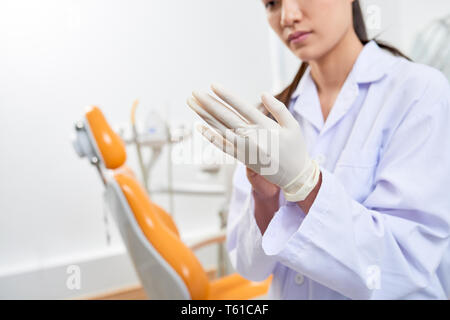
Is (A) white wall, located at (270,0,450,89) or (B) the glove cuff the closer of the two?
(B) the glove cuff

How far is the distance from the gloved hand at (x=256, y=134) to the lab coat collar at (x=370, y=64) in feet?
1.09

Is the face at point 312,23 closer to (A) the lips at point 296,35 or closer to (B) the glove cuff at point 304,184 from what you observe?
(A) the lips at point 296,35

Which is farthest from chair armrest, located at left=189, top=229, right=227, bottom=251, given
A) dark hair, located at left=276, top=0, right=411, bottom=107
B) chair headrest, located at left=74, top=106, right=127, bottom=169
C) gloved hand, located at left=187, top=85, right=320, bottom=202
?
gloved hand, located at left=187, top=85, right=320, bottom=202

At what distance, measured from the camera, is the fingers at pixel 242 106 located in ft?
1.40

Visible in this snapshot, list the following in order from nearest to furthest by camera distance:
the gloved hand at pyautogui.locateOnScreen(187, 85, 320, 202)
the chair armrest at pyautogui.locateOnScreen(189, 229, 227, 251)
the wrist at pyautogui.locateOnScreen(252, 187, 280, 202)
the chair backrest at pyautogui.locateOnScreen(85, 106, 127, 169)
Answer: the gloved hand at pyautogui.locateOnScreen(187, 85, 320, 202) → the wrist at pyautogui.locateOnScreen(252, 187, 280, 202) → the chair backrest at pyautogui.locateOnScreen(85, 106, 127, 169) → the chair armrest at pyautogui.locateOnScreen(189, 229, 227, 251)

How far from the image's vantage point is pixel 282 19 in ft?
2.18

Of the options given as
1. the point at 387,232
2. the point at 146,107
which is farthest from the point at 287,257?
the point at 146,107

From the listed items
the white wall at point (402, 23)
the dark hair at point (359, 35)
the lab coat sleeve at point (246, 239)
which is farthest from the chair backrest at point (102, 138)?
the white wall at point (402, 23)

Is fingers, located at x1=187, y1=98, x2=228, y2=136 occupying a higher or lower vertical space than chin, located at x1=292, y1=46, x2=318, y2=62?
lower

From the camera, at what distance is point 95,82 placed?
3.71 ft

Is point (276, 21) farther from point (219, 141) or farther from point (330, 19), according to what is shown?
point (219, 141)

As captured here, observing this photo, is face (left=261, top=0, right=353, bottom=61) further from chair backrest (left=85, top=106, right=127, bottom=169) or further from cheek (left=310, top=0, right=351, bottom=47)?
chair backrest (left=85, top=106, right=127, bottom=169)

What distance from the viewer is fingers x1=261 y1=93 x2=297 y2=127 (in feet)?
1.43

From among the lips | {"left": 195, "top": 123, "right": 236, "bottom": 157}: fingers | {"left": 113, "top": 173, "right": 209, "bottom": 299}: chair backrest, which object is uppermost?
the lips
